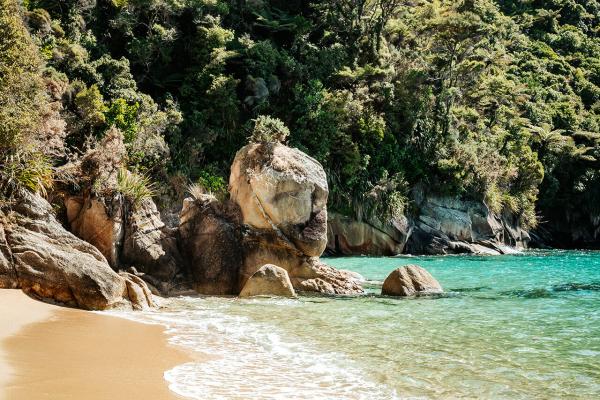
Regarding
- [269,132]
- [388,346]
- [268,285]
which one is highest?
[269,132]

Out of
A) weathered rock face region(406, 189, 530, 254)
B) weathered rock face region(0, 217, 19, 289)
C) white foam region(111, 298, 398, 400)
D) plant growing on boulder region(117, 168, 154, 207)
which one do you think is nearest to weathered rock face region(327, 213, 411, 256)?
weathered rock face region(406, 189, 530, 254)

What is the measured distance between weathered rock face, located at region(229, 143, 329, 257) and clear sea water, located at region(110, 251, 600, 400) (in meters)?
2.46

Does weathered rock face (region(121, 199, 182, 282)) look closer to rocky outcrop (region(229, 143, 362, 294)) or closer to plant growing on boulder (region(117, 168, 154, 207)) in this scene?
plant growing on boulder (region(117, 168, 154, 207))

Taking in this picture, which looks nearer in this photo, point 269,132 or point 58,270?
point 58,270

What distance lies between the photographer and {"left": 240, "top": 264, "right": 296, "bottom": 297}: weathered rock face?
15148mm

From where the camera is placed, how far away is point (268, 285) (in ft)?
49.8

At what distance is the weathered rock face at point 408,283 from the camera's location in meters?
16.3

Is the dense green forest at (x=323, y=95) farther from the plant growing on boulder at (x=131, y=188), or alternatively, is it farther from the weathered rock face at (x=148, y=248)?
the weathered rock face at (x=148, y=248)

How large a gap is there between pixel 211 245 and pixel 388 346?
29.2ft

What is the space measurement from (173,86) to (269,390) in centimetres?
3325

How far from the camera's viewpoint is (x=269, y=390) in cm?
636

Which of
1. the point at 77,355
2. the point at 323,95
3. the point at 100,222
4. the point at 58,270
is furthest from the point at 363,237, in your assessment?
the point at 77,355

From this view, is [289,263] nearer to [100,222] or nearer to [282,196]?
[282,196]

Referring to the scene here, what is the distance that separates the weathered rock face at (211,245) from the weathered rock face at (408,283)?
4.70 metres
